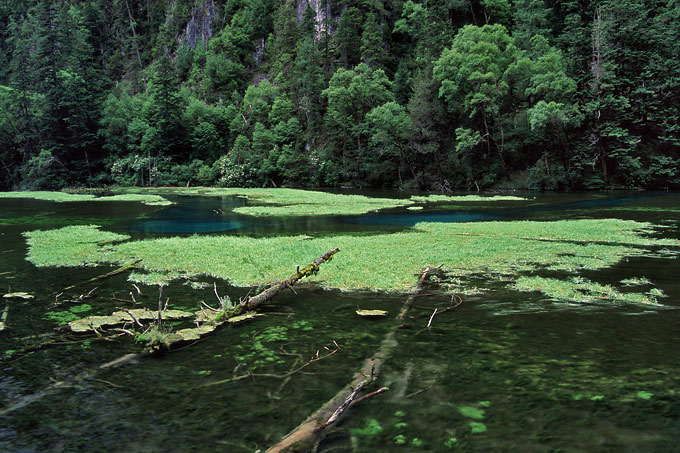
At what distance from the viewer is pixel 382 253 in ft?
69.8

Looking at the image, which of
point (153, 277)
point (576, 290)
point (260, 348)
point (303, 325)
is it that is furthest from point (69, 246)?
point (576, 290)

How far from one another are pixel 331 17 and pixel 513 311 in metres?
132

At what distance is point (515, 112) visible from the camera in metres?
76.2

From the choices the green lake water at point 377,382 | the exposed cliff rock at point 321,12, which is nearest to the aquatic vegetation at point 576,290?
the green lake water at point 377,382

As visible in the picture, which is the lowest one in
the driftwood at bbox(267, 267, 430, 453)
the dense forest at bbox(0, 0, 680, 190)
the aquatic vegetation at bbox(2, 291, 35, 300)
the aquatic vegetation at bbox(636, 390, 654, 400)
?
the aquatic vegetation at bbox(636, 390, 654, 400)

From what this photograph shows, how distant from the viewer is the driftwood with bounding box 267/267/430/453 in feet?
20.9

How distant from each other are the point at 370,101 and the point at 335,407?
89690mm

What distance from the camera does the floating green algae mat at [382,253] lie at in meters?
17.5

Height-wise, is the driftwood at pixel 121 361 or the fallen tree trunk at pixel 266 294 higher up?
the fallen tree trunk at pixel 266 294

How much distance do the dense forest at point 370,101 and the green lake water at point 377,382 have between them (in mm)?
62147

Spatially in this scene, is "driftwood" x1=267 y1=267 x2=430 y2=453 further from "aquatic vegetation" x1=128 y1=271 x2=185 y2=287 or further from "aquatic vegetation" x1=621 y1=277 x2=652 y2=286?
"aquatic vegetation" x1=621 y1=277 x2=652 y2=286

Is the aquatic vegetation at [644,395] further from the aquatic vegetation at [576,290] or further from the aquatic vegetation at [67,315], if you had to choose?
the aquatic vegetation at [67,315]

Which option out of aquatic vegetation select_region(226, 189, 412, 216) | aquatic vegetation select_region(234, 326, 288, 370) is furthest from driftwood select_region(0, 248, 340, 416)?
aquatic vegetation select_region(226, 189, 412, 216)

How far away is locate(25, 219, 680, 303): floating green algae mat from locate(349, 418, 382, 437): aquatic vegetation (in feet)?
28.1
